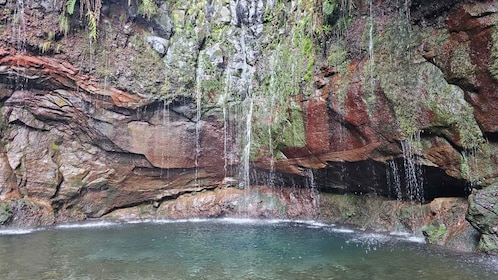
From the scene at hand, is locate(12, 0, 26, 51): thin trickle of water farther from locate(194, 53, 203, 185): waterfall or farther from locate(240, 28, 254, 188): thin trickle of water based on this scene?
locate(240, 28, 254, 188): thin trickle of water

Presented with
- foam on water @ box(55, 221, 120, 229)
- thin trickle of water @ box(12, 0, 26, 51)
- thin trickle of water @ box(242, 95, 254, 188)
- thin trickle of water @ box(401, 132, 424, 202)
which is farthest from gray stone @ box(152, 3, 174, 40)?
thin trickle of water @ box(401, 132, 424, 202)

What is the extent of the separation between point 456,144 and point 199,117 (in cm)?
874

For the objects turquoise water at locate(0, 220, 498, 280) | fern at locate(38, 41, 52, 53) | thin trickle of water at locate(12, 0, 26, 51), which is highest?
thin trickle of water at locate(12, 0, 26, 51)

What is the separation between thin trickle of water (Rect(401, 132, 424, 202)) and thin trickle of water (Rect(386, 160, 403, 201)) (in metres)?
0.27

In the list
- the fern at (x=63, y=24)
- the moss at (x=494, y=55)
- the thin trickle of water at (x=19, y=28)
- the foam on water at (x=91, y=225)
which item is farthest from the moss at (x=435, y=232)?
the thin trickle of water at (x=19, y=28)

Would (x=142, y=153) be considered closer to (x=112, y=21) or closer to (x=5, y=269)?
(x=112, y=21)

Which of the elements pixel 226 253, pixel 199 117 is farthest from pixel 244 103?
pixel 226 253

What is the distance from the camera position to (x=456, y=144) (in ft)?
30.7

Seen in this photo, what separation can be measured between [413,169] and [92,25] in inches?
458

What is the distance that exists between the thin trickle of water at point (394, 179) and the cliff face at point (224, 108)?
2.2 inches

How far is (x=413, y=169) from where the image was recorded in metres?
10.4

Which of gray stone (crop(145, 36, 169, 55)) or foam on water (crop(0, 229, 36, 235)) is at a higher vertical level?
gray stone (crop(145, 36, 169, 55))

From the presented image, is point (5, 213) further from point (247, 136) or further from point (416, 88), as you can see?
point (416, 88)

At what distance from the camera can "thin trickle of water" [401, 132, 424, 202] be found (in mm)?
10086
